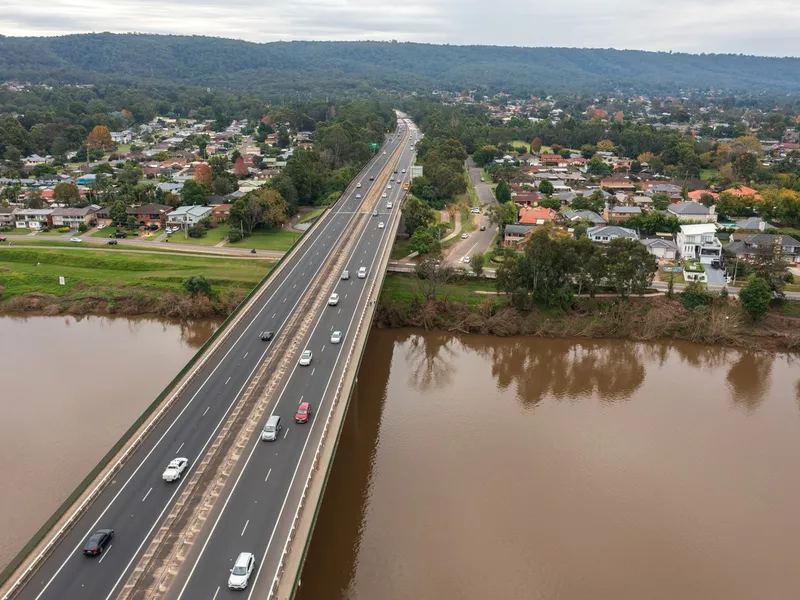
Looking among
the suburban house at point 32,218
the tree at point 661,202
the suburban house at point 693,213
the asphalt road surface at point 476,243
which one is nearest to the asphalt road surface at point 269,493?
the asphalt road surface at point 476,243

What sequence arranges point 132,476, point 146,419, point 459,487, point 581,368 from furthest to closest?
1. point 581,368
2. point 459,487
3. point 146,419
4. point 132,476

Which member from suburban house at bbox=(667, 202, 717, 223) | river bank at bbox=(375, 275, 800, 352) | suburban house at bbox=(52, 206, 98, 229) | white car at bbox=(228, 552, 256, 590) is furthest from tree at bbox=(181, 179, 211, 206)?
white car at bbox=(228, 552, 256, 590)

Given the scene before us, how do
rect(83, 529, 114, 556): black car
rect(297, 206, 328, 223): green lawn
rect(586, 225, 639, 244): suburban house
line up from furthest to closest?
rect(297, 206, 328, 223): green lawn
rect(586, 225, 639, 244): suburban house
rect(83, 529, 114, 556): black car

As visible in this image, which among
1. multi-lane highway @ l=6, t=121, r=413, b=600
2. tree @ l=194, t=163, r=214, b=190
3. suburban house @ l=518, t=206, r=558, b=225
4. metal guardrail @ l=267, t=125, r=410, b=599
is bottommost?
multi-lane highway @ l=6, t=121, r=413, b=600

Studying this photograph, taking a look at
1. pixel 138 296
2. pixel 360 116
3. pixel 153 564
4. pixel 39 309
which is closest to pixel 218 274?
pixel 138 296

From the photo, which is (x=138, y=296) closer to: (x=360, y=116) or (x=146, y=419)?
(x=146, y=419)

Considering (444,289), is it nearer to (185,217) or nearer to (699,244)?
(699,244)

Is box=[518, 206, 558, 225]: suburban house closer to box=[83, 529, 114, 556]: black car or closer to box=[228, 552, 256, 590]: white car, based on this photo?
box=[228, 552, 256, 590]: white car

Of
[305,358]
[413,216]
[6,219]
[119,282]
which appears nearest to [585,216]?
[413,216]

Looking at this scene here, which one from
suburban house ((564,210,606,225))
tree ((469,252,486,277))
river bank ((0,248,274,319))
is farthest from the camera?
suburban house ((564,210,606,225))
